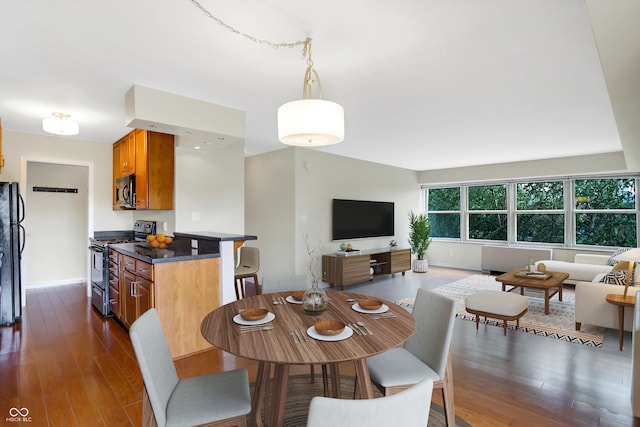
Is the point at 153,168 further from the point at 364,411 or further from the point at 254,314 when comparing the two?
the point at 364,411

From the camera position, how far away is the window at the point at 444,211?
25.9ft

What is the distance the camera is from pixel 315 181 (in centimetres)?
552

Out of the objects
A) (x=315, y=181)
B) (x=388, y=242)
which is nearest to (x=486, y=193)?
(x=388, y=242)

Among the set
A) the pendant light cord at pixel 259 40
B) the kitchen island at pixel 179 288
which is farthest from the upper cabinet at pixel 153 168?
the pendant light cord at pixel 259 40

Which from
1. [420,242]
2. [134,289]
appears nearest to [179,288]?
[134,289]

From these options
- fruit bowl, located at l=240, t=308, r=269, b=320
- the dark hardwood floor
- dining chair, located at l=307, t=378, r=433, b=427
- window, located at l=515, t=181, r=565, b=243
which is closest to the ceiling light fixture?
fruit bowl, located at l=240, t=308, r=269, b=320

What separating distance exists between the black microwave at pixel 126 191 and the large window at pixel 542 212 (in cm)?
674

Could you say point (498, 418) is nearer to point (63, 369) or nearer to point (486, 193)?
point (63, 369)

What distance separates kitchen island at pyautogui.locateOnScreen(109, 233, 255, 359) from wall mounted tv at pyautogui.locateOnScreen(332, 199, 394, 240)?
295 centimetres

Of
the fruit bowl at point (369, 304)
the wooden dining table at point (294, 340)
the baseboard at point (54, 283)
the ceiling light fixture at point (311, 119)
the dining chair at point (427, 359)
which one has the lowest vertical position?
the baseboard at point (54, 283)

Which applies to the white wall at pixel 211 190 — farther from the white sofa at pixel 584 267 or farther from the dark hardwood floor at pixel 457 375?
the white sofa at pixel 584 267

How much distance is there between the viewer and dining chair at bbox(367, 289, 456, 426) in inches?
64.3

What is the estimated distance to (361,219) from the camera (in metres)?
6.38

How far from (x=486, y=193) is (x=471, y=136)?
3.41 metres
